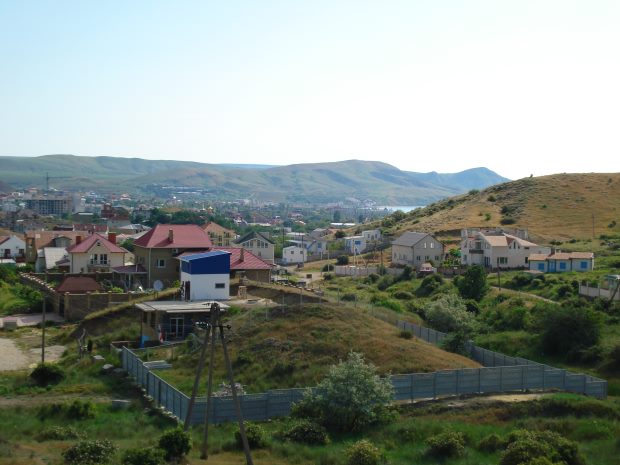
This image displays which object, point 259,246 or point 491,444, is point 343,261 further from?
point 491,444

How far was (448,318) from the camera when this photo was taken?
40781 millimetres

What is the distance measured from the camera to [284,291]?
147 ft

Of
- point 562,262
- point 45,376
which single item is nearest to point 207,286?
point 45,376

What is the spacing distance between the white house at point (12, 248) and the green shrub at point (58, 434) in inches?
2378

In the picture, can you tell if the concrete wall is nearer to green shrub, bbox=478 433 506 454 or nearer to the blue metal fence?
the blue metal fence

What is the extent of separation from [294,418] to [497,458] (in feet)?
20.6

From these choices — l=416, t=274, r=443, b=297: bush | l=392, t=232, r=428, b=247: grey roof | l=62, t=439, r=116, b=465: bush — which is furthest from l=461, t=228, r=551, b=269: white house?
l=62, t=439, r=116, b=465: bush

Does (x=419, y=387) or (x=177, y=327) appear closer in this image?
(x=419, y=387)

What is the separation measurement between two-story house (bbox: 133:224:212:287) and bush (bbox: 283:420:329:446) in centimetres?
3019

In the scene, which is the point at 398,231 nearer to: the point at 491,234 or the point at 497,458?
the point at 491,234

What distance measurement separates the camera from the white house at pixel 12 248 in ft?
264

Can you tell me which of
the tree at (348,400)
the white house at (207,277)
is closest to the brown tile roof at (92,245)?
the white house at (207,277)

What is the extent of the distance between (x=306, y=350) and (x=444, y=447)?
9.90 metres

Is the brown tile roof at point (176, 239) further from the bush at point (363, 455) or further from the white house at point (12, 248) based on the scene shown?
the bush at point (363, 455)
